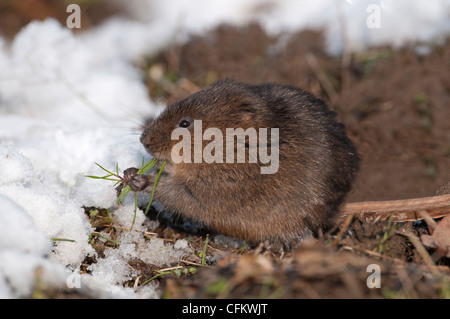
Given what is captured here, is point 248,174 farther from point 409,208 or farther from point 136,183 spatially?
point 409,208

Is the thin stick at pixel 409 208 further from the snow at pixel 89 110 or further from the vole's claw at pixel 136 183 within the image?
the vole's claw at pixel 136 183

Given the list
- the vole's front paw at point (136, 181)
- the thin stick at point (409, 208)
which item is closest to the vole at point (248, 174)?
the vole's front paw at point (136, 181)

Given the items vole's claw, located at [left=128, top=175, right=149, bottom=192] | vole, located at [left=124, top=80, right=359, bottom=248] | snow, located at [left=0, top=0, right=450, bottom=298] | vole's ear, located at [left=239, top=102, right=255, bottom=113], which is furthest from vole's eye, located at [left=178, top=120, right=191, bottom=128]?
snow, located at [left=0, top=0, right=450, bottom=298]

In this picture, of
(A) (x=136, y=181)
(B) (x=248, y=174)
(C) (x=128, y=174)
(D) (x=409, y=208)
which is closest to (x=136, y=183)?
(A) (x=136, y=181)

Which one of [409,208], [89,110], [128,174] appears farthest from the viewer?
[89,110]

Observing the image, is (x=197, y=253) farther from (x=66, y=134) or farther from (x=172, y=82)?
(x=172, y=82)

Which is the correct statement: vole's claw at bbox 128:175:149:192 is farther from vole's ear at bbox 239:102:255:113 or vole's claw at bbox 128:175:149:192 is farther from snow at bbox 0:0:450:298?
vole's ear at bbox 239:102:255:113
